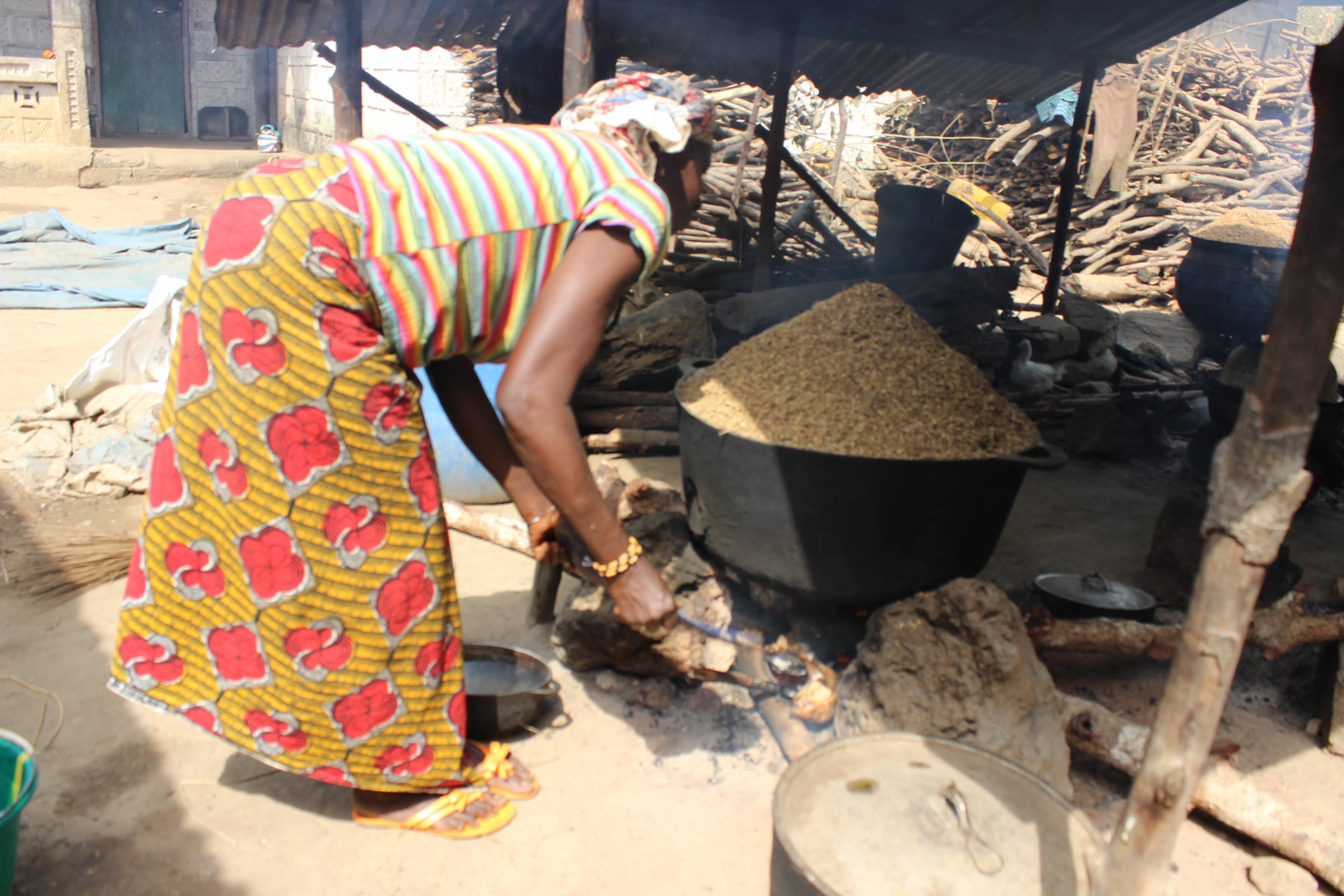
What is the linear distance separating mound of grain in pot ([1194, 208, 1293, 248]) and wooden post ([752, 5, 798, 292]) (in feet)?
11.3

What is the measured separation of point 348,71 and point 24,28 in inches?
482

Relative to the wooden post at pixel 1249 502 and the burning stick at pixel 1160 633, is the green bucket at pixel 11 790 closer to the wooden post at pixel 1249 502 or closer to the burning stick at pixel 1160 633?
the wooden post at pixel 1249 502

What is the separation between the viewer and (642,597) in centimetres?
185

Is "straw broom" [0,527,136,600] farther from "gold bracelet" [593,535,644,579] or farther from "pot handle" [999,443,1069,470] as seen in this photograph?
"pot handle" [999,443,1069,470]

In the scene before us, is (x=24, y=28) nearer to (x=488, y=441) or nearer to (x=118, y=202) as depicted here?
(x=118, y=202)

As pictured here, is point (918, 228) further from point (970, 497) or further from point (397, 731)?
point (397, 731)

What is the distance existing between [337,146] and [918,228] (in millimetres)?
5729

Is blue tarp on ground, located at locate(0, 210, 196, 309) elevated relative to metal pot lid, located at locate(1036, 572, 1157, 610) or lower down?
lower down

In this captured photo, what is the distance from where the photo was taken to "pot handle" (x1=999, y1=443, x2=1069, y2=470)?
232 cm

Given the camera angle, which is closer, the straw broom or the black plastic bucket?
the straw broom

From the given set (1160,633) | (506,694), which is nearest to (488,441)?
(506,694)

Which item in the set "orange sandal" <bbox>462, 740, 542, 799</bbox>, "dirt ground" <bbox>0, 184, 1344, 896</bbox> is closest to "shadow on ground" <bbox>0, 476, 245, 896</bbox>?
"dirt ground" <bbox>0, 184, 1344, 896</bbox>

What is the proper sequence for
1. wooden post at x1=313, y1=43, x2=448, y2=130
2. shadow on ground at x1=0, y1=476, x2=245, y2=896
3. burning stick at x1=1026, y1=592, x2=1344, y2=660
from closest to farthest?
shadow on ground at x1=0, y1=476, x2=245, y2=896 < burning stick at x1=1026, y1=592, x2=1344, y2=660 < wooden post at x1=313, y1=43, x2=448, y2=130

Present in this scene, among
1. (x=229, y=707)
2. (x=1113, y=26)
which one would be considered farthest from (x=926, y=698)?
(x=1113, y=26)
